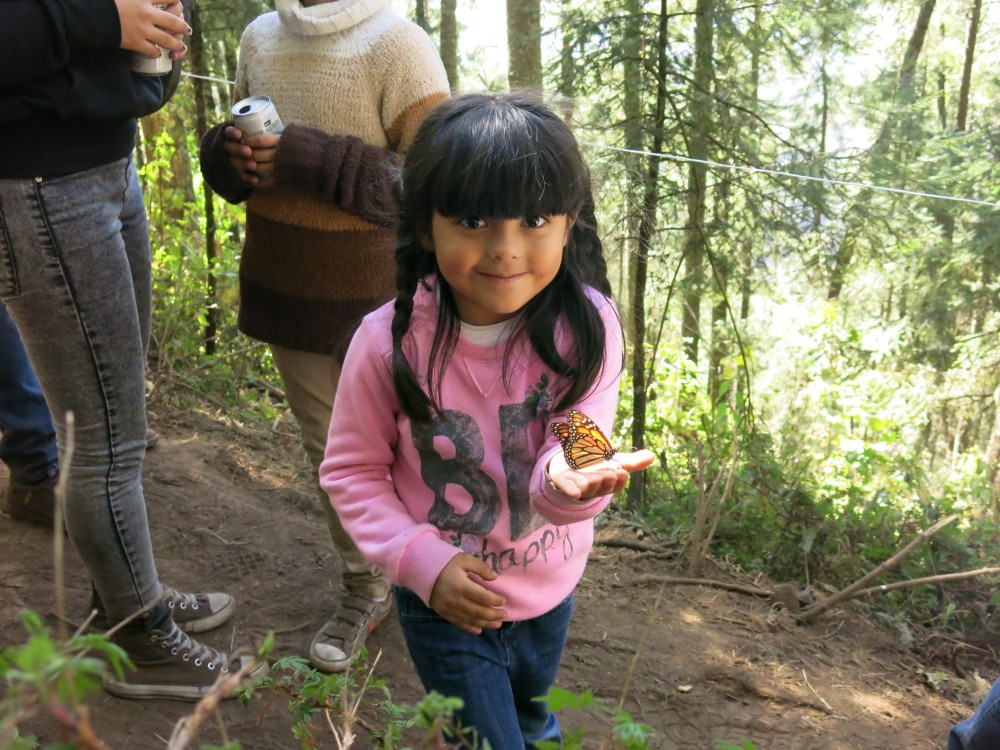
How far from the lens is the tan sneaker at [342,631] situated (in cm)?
286

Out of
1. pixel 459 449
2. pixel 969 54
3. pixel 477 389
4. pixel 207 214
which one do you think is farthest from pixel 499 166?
pixel 969 54

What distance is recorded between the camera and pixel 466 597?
1.63 meters

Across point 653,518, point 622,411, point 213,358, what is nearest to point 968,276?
point 622,411

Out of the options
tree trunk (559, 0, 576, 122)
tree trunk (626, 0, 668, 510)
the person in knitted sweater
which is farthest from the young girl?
tree trunk (559, 0, 576, 122)

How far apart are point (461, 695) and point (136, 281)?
1.45 meters

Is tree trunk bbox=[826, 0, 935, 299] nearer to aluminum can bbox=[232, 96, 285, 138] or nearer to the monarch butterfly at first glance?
aluminum can bbox=[232, 96, 285, 138]

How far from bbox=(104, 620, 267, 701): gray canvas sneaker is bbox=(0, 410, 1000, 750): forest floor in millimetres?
47

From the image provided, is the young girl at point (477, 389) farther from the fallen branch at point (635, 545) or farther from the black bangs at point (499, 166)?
the fallen branch at point (635, 545)

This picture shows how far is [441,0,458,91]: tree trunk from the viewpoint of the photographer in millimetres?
8547

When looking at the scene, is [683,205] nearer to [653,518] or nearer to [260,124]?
[653,518]

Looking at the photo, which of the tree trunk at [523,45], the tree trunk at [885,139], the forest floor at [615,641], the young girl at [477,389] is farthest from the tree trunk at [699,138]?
the young girl at [477,389]

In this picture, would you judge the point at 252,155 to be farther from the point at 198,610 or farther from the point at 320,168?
the point at 198,610

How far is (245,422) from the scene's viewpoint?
5359 mm

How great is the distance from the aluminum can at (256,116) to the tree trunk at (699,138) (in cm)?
332
